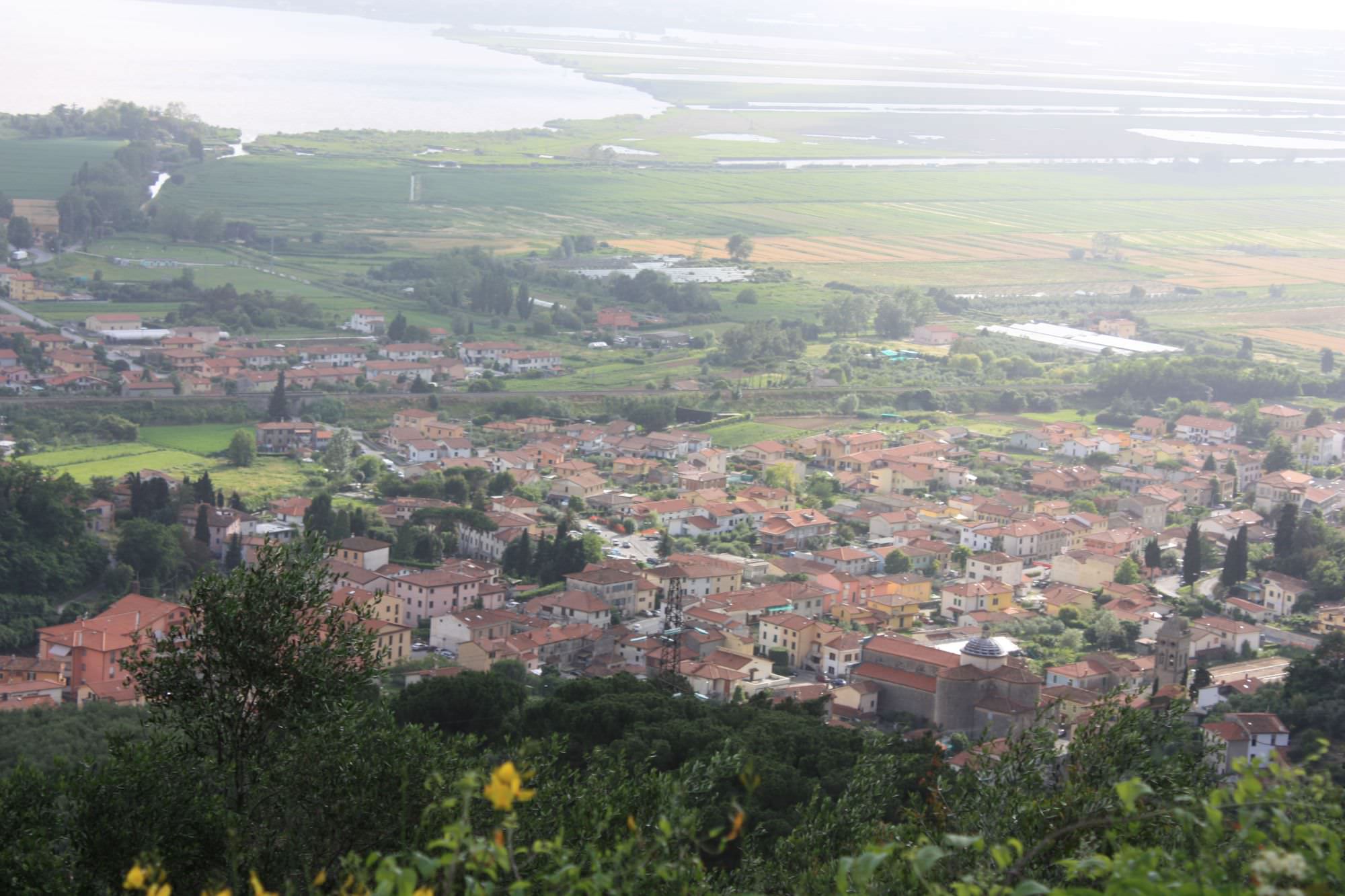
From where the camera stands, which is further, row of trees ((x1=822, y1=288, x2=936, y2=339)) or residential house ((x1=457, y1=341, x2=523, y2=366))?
row of trees ((x1=822, y1=288, x2=936, y2=339))

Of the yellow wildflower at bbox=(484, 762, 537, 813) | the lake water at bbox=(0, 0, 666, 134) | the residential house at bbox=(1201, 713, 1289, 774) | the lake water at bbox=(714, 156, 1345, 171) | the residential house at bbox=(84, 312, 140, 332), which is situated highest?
the lake water at bbox=(0, 0, 666, 134)

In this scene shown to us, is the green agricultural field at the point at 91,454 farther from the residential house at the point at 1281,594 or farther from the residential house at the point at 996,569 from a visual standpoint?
the residential house at the point at 1281,594

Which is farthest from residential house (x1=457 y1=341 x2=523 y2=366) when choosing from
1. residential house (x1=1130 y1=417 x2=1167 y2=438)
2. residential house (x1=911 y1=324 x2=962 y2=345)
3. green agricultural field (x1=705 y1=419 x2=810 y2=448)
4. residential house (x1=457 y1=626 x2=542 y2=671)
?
residential house (x1=457 y1=626 x2=542 y2=671)

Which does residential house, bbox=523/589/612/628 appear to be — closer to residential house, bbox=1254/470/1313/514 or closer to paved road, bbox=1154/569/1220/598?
paved road, bbox=1154/569/1220/598

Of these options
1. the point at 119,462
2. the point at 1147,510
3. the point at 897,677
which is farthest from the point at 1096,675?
the point at 119,462

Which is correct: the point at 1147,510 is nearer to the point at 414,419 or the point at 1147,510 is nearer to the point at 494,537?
the point at 494,537

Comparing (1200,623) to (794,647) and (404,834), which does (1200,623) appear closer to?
(794,647)
